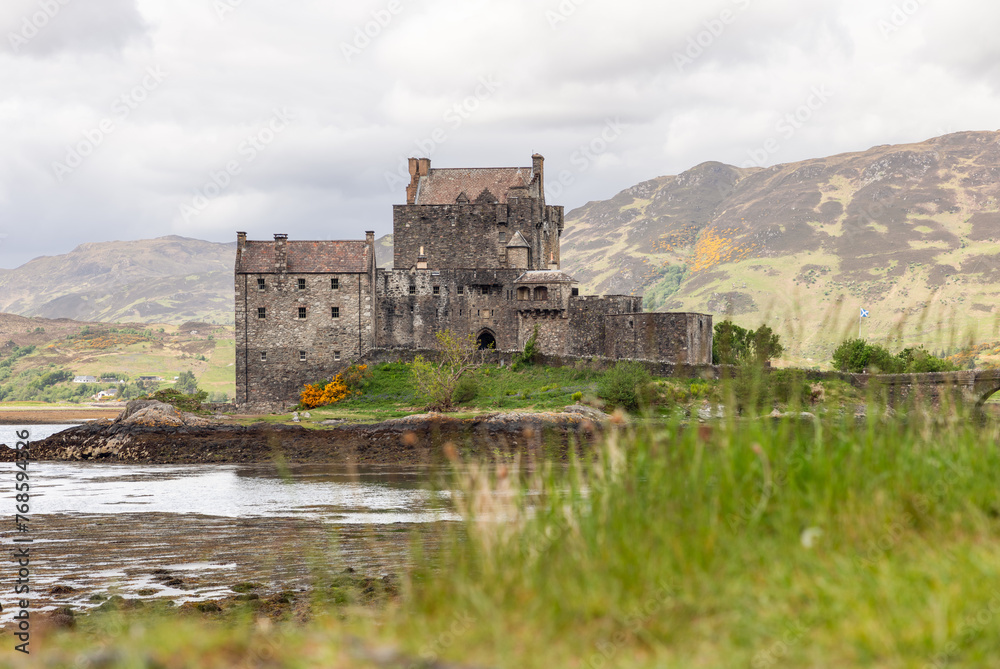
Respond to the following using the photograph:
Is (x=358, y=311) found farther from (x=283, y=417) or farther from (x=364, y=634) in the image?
(x=364, y=634)

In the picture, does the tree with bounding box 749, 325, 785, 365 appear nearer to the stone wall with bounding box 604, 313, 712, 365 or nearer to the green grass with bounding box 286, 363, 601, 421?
the stone wall with bounding box 604, 313, 712, 365

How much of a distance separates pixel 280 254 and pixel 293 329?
5.47 meters

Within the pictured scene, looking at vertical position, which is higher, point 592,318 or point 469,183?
point 469,183

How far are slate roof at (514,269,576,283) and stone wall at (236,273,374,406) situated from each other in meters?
11.0

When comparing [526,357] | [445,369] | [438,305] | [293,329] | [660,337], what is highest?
[438,305]

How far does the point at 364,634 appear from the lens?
215 inches

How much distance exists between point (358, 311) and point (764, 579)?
57.0 m

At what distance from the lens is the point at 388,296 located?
6275 centimetres

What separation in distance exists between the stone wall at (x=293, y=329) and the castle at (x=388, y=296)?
69 mm

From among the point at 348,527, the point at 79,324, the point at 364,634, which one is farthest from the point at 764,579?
the point at 79,324

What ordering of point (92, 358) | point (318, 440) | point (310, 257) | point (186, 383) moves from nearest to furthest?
point (318, 440), point (310, 257), point (186, 383), point (92, 358)

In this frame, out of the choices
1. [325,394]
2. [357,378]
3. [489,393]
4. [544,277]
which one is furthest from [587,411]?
[325,394]

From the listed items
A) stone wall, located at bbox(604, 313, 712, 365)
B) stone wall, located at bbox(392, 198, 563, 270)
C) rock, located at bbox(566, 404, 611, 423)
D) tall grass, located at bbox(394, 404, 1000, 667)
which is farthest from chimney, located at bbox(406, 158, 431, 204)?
tall grass, located at bbox(394, 404, 1000, 667)

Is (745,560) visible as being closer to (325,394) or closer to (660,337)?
(660,337)
